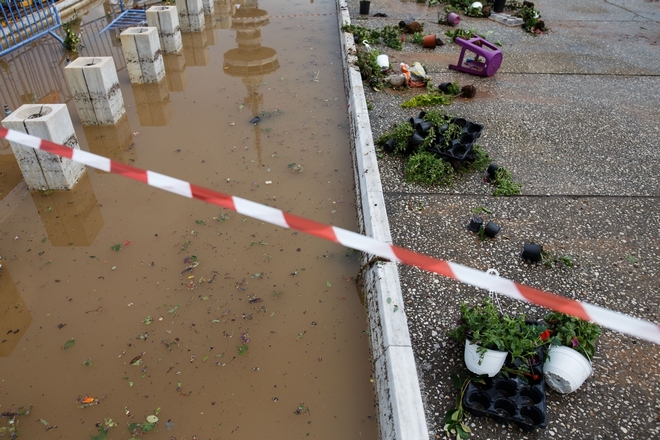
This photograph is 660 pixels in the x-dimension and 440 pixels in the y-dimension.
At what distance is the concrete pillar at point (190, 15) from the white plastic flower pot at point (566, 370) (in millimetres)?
10010

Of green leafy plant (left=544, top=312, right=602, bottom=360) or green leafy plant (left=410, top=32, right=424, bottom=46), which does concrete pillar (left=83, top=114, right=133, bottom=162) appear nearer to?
green leafy plant (left=544, top=312, right=602, bottom=360)

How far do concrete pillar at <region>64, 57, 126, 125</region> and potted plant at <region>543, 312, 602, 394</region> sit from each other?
6.29 meters

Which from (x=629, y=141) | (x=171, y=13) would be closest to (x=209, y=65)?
(x=171, y=13)

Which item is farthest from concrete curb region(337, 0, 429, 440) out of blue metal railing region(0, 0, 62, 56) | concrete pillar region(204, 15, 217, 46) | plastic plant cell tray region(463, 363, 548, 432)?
blue metal railing region(0, 0, 62, 56)

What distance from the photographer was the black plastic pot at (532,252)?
4.13 m

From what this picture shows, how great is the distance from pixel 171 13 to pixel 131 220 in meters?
5.58

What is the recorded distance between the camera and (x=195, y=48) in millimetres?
9445

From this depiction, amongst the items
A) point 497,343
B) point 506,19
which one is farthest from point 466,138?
point 506,19

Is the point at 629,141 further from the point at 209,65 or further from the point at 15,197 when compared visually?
the point at 15,197

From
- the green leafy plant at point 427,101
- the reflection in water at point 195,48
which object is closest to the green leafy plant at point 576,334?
the green leafy plant at point 427,101

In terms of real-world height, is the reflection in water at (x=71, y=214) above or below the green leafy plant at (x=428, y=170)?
below

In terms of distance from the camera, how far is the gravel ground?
319 centimetres

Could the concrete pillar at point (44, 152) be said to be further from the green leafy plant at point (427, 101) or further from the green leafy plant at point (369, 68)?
the green leafy plant at point (427, 101)

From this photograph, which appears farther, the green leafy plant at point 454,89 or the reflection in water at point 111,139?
the green leafy plant at point 454,89
